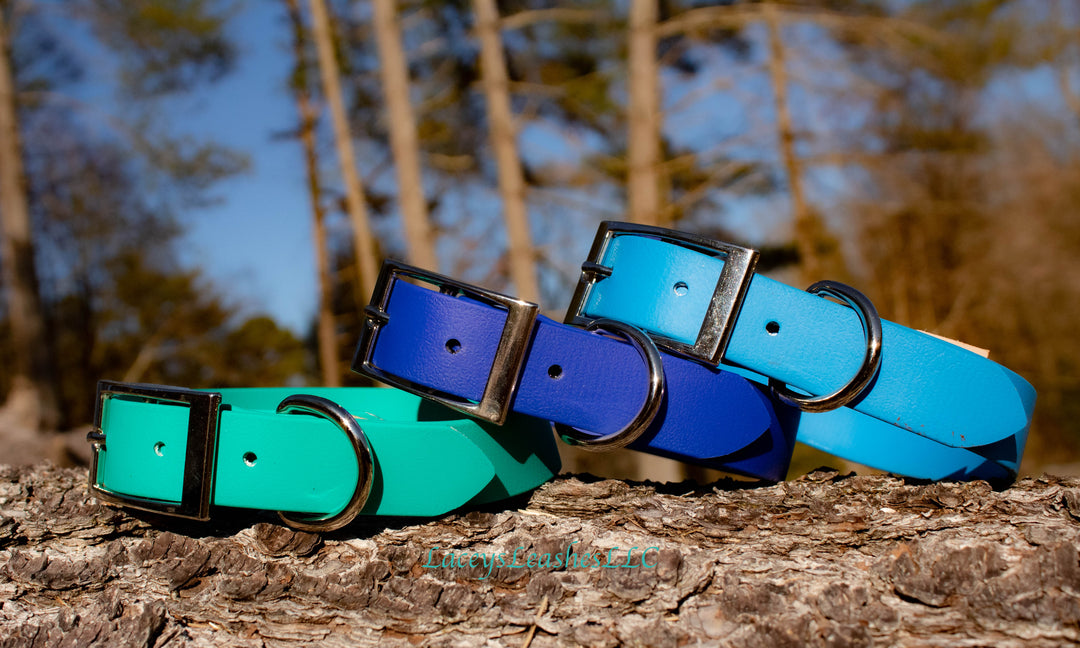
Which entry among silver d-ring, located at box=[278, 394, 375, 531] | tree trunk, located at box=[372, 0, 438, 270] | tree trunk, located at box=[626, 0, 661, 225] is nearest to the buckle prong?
silver d-ring, located at box=[278, 394, 375, 531]

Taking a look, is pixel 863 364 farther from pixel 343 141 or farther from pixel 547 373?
pixel 343 141

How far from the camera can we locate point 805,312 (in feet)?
5.26

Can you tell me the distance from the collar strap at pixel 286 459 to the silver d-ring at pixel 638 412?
0.16 meters

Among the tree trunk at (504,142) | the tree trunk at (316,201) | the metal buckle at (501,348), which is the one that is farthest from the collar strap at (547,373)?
the tree trunk at (316,201)

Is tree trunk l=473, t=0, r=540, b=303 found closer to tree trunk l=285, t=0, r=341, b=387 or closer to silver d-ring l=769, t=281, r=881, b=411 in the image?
silver d-ring l=769, t=281, r=881, b=411

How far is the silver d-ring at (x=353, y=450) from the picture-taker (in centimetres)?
134

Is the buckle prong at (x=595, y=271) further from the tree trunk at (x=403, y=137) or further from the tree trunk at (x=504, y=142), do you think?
the tree trunk at (x=403, y=137)


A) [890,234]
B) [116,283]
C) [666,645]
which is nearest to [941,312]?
[890,234]

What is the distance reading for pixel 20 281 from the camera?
887cm

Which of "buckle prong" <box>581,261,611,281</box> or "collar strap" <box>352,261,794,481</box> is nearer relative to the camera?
"collar strap" <box>352,261,794,481</box>

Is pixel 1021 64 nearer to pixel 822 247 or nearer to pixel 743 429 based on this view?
pixel 822 247

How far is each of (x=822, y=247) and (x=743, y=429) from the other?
845 cm

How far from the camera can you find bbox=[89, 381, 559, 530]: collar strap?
1373 millimetres

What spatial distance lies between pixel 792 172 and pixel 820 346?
6.68m
